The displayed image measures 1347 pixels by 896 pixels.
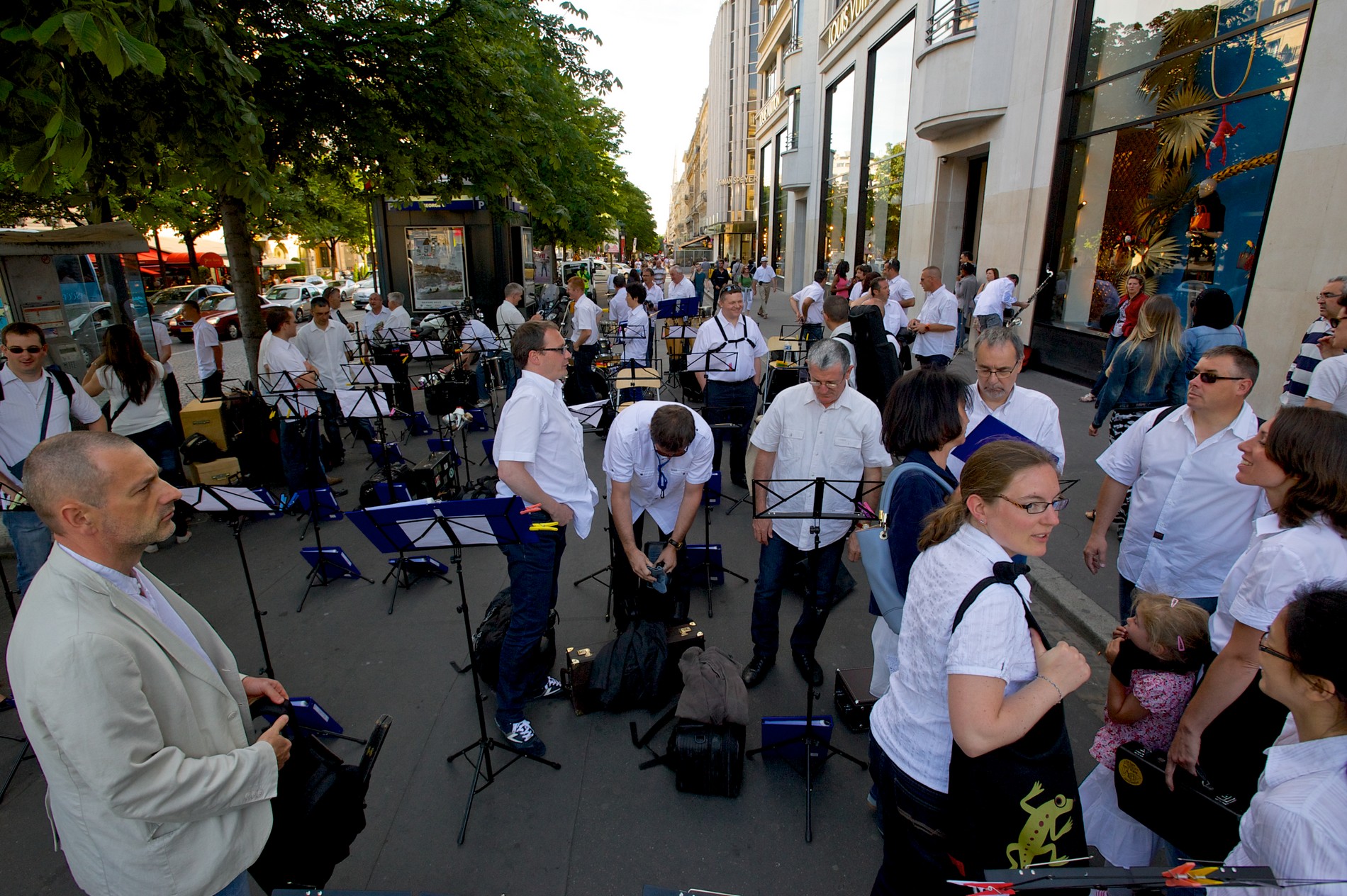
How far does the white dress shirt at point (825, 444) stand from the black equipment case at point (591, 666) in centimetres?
93

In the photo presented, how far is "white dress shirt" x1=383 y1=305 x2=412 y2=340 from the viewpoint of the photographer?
12609mm

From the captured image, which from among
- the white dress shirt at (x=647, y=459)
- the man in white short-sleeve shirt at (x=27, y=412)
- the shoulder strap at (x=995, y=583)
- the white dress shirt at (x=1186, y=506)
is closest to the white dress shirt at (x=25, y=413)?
the man in white short-sleeve shirt at (x=27, y=412)

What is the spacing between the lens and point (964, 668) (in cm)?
172

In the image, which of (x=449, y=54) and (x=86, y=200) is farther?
(x=449, y=54)

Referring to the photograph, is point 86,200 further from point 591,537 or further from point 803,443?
point 803,443

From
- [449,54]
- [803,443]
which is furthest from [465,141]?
[803,443]

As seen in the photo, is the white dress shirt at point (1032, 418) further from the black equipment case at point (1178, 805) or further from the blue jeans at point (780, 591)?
the black equipment case at point (1178, 805)

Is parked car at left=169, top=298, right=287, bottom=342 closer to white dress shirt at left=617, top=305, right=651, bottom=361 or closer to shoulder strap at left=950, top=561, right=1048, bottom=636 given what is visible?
white dress shirt at left=617, top=305, right=651, bottom=361

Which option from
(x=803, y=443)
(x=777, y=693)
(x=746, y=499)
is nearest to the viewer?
(x=803, y=443)

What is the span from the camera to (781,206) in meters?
37.7

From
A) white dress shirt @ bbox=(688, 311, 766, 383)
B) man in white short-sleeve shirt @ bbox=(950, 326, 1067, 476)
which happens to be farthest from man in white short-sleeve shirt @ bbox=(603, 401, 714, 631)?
white dress shirt @ bbox=(688, 311, 766, 383)

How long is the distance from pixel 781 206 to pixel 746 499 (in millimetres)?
34145

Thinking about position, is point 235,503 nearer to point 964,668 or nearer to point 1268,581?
point 964,668

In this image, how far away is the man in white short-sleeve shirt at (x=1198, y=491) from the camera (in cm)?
300
